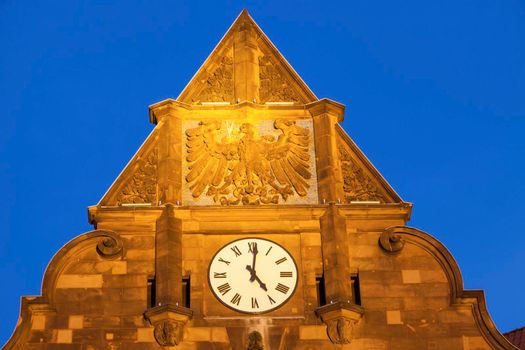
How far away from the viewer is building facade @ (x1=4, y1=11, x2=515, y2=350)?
→ 29406mm

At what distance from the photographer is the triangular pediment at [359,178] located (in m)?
31.4

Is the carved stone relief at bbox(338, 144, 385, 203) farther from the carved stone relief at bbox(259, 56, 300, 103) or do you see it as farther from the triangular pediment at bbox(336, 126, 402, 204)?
the carved stone relief at bbox(259, 56, 300, 103)

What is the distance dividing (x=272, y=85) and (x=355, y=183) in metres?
3.08

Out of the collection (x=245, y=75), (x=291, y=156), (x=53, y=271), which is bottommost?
(x=53, y=271)

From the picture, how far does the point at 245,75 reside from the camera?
33094 mm

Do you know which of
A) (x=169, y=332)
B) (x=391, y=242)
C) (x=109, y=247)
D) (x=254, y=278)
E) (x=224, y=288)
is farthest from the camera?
(x=391, y=242)

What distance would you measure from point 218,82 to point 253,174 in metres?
2.64

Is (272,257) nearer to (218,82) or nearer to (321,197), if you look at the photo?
(321,197)

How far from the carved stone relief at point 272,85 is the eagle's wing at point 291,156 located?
77 cm

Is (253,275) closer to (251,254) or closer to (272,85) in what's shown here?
(251,254)

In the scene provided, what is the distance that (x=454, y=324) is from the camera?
97.7 ft

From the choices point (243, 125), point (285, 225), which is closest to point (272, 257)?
point (285, 225)

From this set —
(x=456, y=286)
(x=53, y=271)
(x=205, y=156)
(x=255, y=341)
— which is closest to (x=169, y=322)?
(x=255, y=341)

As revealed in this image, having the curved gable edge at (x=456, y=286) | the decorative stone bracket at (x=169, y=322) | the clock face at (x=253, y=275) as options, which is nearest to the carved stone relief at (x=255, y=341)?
the clock face at (x=253, y=275)
